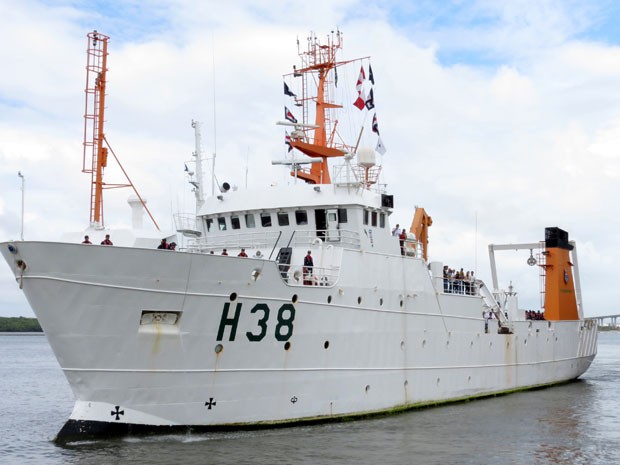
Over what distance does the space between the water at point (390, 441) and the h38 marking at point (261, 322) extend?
207 centimetres

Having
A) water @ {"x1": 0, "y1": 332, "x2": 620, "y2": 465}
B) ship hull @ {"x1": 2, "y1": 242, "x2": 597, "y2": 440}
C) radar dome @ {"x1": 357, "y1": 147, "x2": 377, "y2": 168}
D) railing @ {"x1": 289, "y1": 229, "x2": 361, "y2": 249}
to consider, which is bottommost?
water @ {"x1": 0, "y1": 332, "x2": 620, "y2": 465}

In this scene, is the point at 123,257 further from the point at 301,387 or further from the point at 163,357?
the point at 301,387

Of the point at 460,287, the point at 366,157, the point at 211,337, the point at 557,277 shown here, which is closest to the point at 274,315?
the point at 211,337

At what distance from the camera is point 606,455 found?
16.7m

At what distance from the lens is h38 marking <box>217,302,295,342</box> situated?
632 inches

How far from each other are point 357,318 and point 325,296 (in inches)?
54.1

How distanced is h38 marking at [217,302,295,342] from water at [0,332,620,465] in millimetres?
2071

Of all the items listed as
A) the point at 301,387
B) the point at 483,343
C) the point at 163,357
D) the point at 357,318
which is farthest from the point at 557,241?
the point at 163,357

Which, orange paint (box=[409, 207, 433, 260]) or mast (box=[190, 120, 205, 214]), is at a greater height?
mast (box=[190, 120, 205, 214])

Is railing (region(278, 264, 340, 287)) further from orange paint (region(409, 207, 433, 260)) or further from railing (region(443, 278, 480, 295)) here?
orange paint (region(409, 207, 433, 260))

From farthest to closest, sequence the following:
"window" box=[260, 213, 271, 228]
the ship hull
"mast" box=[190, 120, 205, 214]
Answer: "mast" box=[190, 120, 205, 214]
"window" box=[260, 213, 271, 228]
the ship hull

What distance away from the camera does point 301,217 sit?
2059 cm

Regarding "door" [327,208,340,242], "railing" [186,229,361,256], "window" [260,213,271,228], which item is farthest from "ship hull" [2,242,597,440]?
"window" [260,213,271,228]

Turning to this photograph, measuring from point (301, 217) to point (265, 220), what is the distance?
1.04m
